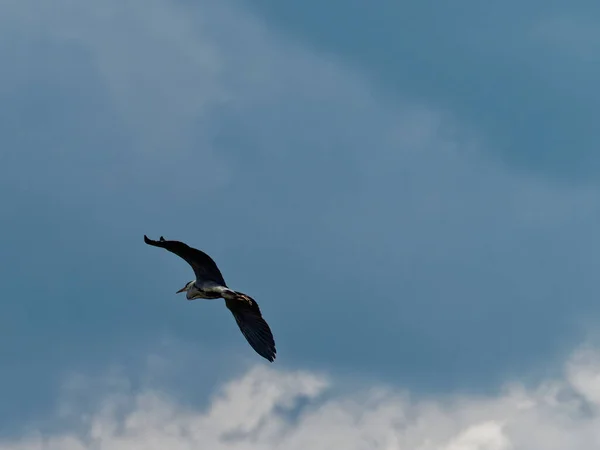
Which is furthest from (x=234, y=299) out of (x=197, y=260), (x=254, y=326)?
(x=197, y=260)

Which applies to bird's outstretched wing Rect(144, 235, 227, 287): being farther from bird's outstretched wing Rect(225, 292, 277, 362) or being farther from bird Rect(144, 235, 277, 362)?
bird's outstretched wing Rect(225, 292, 277, 362)

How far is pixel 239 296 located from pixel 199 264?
2.32 m

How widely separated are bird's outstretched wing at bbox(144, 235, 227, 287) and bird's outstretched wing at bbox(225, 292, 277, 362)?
129 centimetres

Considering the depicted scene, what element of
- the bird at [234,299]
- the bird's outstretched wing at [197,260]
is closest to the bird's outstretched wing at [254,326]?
the bird at [234,299]

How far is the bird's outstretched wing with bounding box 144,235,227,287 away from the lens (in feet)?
156

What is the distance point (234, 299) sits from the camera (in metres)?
50.9

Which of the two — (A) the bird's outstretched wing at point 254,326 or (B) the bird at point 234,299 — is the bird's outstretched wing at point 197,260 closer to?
(B) the bird at point 234,299

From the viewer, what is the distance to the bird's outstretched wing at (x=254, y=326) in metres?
51.1

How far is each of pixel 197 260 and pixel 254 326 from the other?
4.28 m

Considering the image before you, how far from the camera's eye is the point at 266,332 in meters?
51.4

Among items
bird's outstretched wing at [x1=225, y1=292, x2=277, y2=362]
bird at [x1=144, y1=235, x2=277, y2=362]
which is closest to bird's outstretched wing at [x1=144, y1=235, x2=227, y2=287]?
bird at [x1=144, y1=235, x2=277, y2=362]

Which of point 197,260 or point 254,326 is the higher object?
point 197,260

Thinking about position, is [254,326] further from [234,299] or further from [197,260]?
[197,260]

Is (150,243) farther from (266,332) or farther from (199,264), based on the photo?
(266,332)
